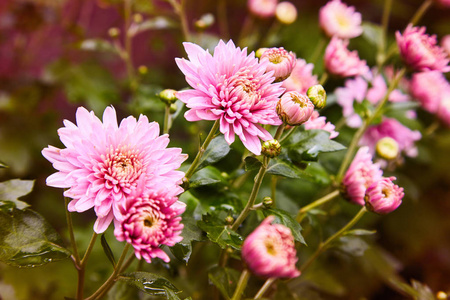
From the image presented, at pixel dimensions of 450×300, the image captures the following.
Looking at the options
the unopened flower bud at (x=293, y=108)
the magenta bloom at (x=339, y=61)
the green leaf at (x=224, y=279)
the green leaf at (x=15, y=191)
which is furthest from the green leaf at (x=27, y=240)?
the magenta bloom at (x=339, y=61)

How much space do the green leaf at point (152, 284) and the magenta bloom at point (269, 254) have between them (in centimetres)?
11

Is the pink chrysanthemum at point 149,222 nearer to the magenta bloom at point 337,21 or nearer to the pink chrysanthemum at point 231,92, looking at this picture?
the pink chrysanthemum at point 231,92

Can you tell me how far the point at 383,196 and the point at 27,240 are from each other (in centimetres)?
44

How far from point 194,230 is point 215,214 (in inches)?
2.3

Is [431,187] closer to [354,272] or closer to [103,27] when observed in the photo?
[354,272]

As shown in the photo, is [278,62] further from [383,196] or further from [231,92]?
[383,196]

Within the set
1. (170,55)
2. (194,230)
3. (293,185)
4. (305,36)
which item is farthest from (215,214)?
(170,55)

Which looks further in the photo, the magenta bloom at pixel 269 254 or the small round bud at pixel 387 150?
the small round bud at pixel 387 150

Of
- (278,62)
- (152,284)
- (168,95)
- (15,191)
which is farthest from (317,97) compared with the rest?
(15,191)

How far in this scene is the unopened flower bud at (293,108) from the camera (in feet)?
1.50

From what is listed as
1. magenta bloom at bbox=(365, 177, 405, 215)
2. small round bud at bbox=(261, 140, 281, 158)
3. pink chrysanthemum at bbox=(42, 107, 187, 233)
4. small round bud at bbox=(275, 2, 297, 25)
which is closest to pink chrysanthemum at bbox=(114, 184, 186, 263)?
pink chrysanthemum at bbox=(42, 107, 187, 233)

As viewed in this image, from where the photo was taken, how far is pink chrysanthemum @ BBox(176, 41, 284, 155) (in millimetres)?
462

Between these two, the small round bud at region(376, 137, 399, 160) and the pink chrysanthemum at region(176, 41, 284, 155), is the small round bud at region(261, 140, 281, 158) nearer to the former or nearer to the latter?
the pink chrysanthemum at region(176, 41, 284, 155)

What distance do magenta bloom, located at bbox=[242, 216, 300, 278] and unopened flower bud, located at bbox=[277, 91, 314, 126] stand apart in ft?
0.42
